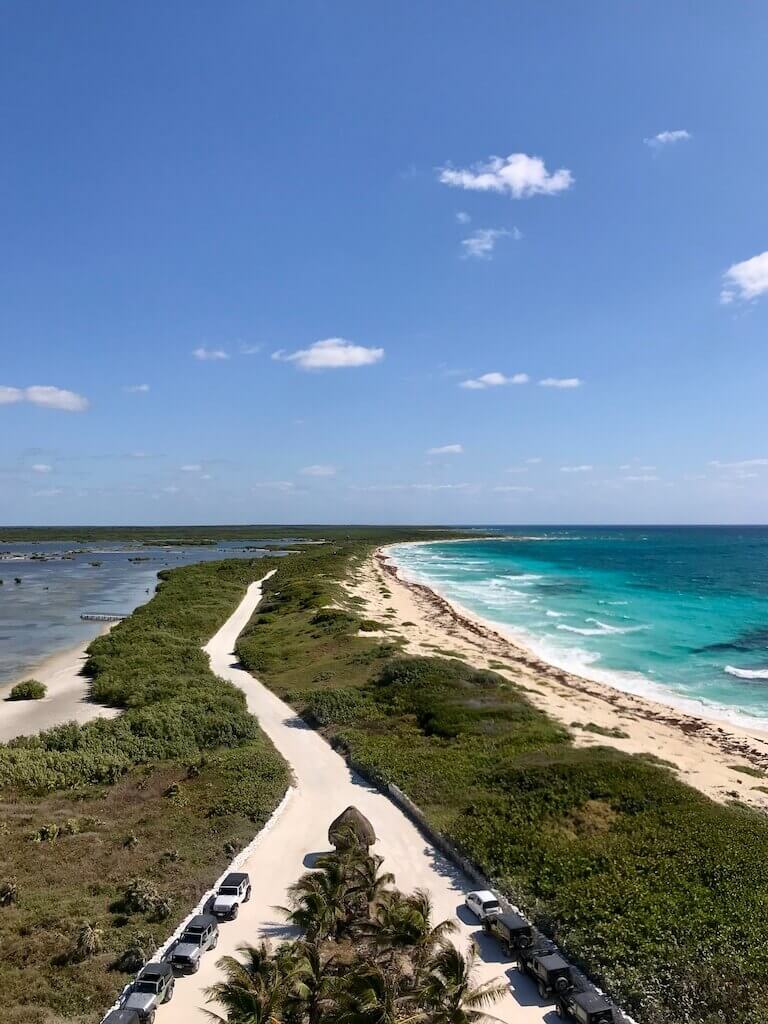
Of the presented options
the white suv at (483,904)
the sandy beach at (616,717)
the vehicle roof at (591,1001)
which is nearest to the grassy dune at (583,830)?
the vehicle roof at (591,1001)

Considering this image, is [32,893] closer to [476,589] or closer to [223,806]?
[223,806]

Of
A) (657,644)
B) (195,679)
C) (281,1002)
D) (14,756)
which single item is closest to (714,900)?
(281,1002)

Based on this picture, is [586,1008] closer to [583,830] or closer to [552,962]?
[552,962]

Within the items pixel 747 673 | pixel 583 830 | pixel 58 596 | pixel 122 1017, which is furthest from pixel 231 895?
pixel 58 596

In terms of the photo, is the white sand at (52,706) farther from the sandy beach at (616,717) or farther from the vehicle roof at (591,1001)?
the vehicle roof at (591,1001)

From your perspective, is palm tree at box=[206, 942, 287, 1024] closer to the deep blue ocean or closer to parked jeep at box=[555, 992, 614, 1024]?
parked jeep at box=[555, 992, 614, 1024]

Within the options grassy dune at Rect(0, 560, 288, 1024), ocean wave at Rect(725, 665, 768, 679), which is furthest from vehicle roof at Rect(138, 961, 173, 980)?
ocean wave at Rect(725, 665, 768, 679)
